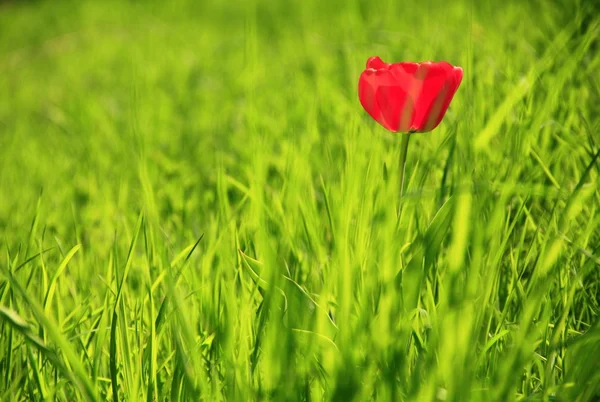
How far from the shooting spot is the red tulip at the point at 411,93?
27.4 inches

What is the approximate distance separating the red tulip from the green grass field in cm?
6

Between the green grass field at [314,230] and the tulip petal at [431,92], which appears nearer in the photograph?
the green grass field at [314,230]

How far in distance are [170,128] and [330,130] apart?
658 millimetres

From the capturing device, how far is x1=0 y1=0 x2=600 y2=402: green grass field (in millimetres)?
534

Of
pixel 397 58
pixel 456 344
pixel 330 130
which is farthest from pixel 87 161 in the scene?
pixel 456 344

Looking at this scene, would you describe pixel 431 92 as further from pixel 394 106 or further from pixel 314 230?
pixel 314 230

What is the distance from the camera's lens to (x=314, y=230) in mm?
771

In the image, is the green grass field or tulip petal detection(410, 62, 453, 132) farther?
tulip petal detection(410, 62, 453, 132)

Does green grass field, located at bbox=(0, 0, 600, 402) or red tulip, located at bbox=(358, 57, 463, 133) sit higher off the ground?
red tulip, located at bbox=(358, 57, 463, 133)

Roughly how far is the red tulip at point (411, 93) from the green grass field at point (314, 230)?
0.06 m

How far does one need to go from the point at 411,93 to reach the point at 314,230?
22cm

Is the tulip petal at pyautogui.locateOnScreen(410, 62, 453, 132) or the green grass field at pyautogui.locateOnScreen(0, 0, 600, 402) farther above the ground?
the tulip petal at pyautogui.locateOnScreen(410, 62, 453, 132)

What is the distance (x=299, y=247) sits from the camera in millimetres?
839

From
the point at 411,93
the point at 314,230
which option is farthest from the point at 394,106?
the point at 314,230
